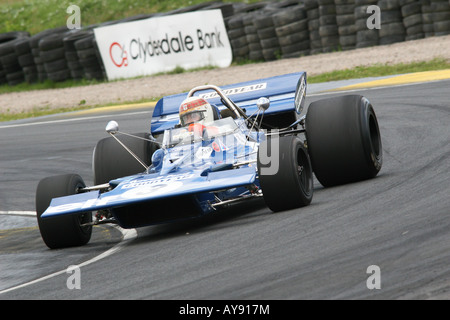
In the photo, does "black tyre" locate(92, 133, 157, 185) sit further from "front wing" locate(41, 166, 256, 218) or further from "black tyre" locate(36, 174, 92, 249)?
"front wing" locate(41, 166, 256, 218)

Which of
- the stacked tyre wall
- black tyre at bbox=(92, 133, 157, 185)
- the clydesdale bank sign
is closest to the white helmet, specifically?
black tyre at bbox=(92, 133, 157, 185)

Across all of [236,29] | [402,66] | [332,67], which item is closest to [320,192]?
[402,66]

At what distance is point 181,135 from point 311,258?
3373 millimetres

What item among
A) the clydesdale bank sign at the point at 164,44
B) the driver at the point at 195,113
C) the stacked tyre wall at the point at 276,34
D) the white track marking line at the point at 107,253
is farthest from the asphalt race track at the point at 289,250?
the clydesdale bank sign at the point at 164,44

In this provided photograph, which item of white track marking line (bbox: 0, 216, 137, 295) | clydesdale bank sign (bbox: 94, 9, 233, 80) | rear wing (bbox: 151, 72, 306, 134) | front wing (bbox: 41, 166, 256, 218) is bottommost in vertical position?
clydesdale bank sign (bbox: 94, 9, 233, 80)

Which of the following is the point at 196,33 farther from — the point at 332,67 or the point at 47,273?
the point at 47,273

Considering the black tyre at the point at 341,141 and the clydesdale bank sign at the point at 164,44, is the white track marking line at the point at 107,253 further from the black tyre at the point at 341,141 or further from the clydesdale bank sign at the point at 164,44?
the clydesdale bank sign at the point at 164,44

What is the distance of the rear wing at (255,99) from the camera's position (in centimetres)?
1020

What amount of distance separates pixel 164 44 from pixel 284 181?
17.0 m

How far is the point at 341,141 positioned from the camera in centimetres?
846

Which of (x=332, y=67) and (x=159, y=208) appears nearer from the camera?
(x=159, y=208)

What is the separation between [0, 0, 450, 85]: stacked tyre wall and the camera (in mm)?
19983

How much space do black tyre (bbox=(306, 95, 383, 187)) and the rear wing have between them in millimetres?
1457
